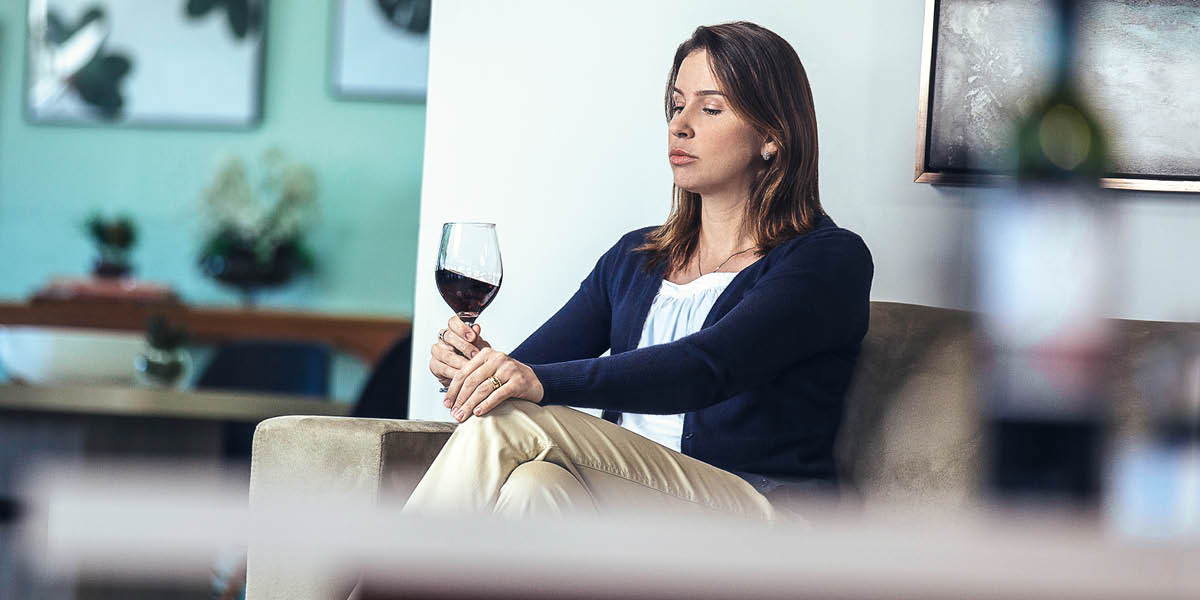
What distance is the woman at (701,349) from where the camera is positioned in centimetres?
145

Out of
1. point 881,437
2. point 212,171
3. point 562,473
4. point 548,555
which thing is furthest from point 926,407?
point 212,171

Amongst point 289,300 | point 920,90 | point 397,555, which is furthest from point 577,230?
point 289,300

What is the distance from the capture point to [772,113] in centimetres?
189

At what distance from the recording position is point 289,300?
509 cm

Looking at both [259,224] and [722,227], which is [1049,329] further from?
[259,224]

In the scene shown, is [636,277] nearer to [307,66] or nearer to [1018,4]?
[1018,4]

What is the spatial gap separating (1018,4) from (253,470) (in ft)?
5.06

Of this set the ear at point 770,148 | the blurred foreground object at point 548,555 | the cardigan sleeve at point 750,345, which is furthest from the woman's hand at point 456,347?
the blurred foreground object at point 548,555

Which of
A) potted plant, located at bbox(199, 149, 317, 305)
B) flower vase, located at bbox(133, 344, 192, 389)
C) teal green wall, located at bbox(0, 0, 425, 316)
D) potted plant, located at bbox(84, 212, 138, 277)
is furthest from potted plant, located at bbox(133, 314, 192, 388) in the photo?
potted plant, located at bbox(84, 212, 138, 277)

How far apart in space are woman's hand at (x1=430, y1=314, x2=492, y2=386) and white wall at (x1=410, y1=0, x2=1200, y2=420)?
0.79m

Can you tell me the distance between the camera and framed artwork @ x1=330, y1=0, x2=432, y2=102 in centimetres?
493

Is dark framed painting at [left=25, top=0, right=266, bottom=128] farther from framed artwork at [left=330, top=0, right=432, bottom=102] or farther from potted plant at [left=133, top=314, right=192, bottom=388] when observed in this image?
potted plant at [left=133, top=314, right=192, bottom=388]

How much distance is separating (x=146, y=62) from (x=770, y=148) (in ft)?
13.2

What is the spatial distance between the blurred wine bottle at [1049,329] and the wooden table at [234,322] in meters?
4.39
